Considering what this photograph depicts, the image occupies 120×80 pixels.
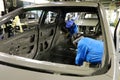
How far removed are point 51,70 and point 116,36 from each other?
101 cm

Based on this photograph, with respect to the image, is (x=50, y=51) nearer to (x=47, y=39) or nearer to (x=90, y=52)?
(x=47, y=39)

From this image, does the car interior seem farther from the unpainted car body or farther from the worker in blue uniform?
the worker in blue uniform

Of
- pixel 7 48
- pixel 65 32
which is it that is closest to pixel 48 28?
pixel 65 32

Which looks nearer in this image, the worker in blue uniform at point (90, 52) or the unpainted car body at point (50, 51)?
the unpainted car body at point (50, 51)

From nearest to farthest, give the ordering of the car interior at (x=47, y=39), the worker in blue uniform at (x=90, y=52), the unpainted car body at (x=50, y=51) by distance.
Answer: the unpainted car body at (x=50, y=51) < the worker in blue uniform at (x=90, y=52) < the car interior at (x=47, y=39)

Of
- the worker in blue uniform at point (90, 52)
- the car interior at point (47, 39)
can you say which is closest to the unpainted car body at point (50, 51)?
the car interior at point (47, 39)

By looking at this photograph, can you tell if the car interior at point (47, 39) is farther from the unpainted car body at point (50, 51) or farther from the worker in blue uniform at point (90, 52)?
the worker in blue uniform at point (90, 52)

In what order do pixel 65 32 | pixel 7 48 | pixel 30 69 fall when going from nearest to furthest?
pixel 30 69
pixel 7 48
pixel 65 32

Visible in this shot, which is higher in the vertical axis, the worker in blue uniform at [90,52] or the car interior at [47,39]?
the worker in blue uniform at [90,52]

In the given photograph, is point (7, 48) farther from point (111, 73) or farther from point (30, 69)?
point (111, 73)

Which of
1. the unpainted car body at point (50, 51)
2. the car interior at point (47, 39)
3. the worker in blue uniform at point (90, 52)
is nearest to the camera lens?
the unpainted car body at point (50, 51)

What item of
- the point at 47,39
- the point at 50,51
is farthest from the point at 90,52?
the point at 47,39

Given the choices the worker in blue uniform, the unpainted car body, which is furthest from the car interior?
the worker in blue uniform

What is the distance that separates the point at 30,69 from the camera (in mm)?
1332
